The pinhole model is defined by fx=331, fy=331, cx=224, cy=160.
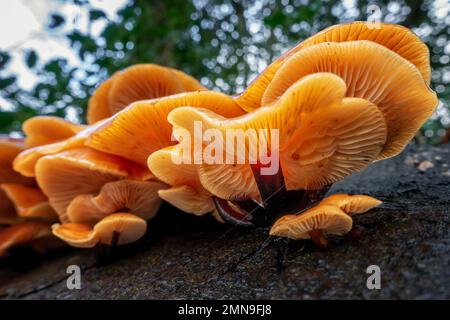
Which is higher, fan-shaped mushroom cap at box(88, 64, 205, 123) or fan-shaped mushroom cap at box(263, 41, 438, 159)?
fan-shaped mushroom cap at box(88, 64, 205, 123)

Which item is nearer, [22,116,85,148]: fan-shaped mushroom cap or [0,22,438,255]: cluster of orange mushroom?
[0,22,438,255]: cluster of orange mushroom

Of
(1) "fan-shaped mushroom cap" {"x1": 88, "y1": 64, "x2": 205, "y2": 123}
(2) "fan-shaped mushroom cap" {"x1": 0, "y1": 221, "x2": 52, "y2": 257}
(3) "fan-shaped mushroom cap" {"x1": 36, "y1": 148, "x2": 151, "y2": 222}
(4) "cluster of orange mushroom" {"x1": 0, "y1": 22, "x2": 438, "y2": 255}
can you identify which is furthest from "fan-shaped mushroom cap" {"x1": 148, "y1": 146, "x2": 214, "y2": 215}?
(2) "fan-shaped mushroom cap" {"x1": 0, "y1": 221, "x2": 52, "y2": 257}

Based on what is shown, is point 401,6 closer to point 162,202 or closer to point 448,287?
point 162,202

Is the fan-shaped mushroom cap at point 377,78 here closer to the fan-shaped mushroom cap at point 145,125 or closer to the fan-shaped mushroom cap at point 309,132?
the fan-shaped mushroom cap at point 309,132

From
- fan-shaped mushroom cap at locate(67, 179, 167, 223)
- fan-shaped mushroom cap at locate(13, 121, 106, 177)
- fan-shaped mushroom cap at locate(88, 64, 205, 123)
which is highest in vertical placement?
fan-shaped mushroom cap at locate(88, 64, 205, 123)

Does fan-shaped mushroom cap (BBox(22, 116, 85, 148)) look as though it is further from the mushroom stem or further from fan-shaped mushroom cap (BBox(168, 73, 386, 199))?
the mushroom stem
